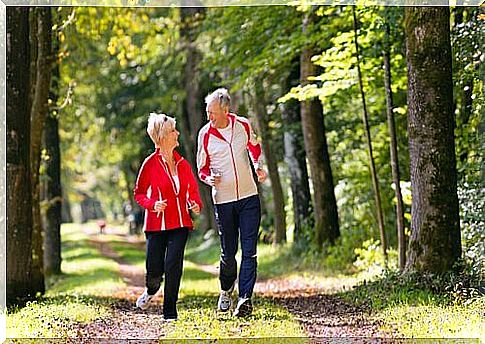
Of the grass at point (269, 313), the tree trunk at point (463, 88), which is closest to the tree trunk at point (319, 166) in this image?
the grass at point (269, 313)

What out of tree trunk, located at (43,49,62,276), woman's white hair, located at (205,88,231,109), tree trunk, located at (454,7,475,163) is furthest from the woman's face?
tree trunk, located at (43,49,62,276)

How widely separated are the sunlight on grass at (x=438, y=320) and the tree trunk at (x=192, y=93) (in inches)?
486

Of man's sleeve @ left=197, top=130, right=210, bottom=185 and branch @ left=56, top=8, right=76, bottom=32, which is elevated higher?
branch @ left=56, top=8, right=76, bottom=32

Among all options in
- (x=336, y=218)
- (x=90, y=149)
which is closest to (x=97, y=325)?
(x=336, y=218)

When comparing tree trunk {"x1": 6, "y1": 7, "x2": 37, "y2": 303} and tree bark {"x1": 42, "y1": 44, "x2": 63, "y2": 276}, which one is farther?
tree bark {"x1": 42, "y1": 44, "x2": 63, "y2": 276}

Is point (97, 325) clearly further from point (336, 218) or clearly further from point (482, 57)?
point (336, 218)

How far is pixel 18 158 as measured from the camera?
11.0m

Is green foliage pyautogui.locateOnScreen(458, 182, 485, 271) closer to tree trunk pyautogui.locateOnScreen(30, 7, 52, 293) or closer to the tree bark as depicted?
tree trunk pyautogui.locateOnScreen(30, 7, 52, 293)

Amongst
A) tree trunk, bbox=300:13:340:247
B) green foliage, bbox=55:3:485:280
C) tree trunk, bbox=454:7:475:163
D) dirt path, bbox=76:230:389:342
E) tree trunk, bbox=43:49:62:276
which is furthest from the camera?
tree trunk, bbox=43:49:62:276

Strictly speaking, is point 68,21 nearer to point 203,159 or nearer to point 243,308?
point 203,159

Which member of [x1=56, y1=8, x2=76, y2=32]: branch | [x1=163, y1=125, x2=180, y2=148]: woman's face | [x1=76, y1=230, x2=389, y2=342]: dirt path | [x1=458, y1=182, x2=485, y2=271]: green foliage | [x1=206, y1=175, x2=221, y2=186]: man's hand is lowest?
[x1=76, y1=230, x2=389, y2=342]: dirt path

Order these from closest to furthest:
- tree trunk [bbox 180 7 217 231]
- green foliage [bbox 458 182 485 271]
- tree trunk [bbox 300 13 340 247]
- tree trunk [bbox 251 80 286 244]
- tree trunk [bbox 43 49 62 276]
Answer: green foliage [bbox 458 182 485 271]
tree trunk [bbox 300 13 340 247]
tree trunk [bbox 43 49 62 276]
tree trunk [bbox 251 80 286 244]
tree trunk [bbox 180 7 217 231]

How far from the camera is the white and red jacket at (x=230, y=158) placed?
8.91 metres

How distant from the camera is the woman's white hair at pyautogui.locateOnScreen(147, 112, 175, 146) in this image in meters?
8.78
